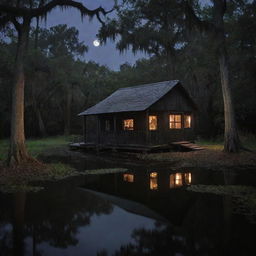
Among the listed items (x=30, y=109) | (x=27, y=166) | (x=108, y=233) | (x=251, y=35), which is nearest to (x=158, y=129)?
(x=251, y=35)

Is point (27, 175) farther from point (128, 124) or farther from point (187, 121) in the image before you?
point (187, 121)

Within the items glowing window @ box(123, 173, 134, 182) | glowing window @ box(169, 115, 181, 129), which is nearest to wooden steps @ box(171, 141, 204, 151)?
glowing window @ box(169, 115, 181, 129)

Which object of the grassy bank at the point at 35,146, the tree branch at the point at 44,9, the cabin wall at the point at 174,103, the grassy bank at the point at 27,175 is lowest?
the grassy bank at the point at 27,175

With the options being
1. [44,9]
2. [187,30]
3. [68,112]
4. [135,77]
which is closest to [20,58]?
[44,9]

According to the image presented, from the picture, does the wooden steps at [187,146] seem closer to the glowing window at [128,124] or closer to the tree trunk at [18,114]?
the glowing window at [128,124]

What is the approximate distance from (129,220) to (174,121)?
18.9 meters

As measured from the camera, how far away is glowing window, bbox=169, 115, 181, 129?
959 inches

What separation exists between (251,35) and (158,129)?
10.4 metres

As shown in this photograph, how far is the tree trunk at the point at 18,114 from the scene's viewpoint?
13.1 metres

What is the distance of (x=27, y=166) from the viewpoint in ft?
42.1

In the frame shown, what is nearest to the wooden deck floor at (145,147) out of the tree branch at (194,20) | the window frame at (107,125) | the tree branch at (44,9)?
the window frame at (107,125)

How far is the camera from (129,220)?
6.36 meters

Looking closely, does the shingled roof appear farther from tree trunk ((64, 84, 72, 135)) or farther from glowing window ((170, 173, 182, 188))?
tree trunk ((64, 84, 72, 135))

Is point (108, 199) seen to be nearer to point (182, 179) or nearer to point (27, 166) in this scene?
point (182, 179)
